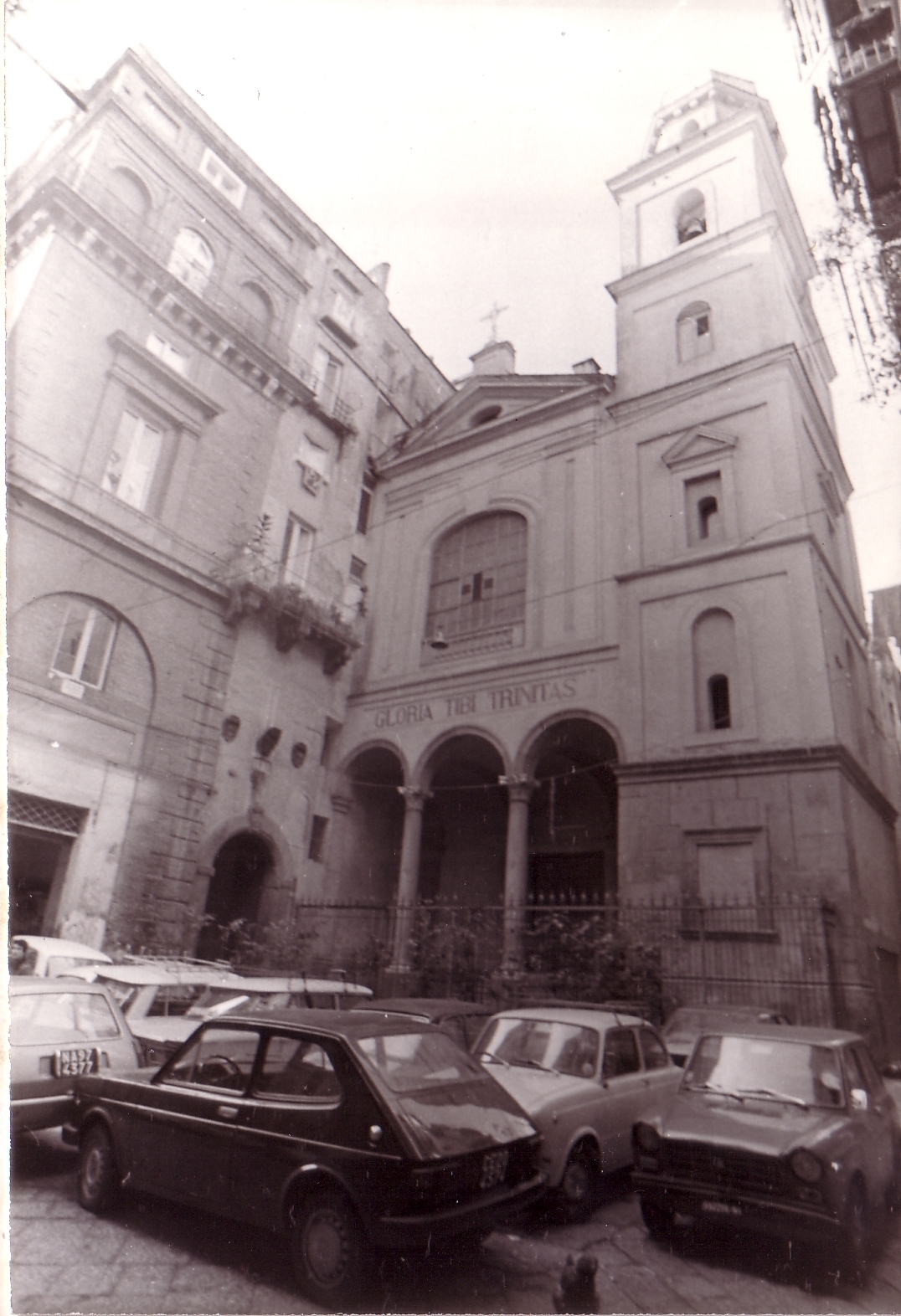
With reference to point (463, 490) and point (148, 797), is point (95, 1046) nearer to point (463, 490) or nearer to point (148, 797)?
point (148, 797)

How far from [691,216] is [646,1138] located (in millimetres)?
15398

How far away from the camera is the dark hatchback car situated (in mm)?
3057

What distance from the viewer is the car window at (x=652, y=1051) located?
5879 millimetres

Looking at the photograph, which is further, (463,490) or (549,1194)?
(463,490)

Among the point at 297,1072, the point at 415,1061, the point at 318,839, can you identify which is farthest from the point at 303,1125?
the point at 318,839

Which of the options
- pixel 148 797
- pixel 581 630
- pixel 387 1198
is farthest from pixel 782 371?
pixel 387 1198

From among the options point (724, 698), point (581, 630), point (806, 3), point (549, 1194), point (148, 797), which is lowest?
point (549, 1194)

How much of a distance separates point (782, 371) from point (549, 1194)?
457 inches

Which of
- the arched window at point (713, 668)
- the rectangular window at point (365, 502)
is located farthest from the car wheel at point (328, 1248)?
the rectangular window at point (365, 502)

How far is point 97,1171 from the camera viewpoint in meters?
3.95

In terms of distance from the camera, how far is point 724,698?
1055 cm

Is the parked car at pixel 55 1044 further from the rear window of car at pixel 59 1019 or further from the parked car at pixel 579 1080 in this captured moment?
the parked car at pixel 579 1080

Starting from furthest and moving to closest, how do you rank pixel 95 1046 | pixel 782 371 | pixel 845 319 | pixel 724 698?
pixel 782 371, pixel 724 698, pixel 845 319, pixel 95 1046

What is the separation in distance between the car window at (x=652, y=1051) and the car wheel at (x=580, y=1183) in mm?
1147
